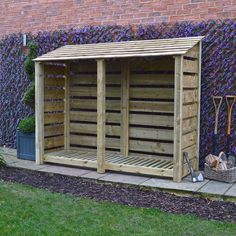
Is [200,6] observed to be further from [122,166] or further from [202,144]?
[122,166]

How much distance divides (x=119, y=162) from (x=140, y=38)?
230cm

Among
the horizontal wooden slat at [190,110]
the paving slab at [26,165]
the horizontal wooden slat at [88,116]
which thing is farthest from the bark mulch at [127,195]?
the horizontal wooden slat at [88,116]

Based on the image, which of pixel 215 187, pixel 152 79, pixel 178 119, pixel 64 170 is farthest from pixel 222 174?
pixel 64 170

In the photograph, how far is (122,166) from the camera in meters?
6.63

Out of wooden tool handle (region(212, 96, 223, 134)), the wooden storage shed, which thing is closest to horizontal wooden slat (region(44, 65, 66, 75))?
the wooden storage shed

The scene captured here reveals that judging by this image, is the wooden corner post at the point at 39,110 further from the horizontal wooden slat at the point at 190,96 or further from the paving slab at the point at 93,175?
the horizontal wooden slat at the point at 190,96

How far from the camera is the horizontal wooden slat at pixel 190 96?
20.3 feet

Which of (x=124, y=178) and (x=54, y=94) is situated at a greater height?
(x=54, y=94)

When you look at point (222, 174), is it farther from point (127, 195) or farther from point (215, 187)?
point (127, 195)

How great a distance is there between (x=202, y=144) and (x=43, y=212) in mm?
3086

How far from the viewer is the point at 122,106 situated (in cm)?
762

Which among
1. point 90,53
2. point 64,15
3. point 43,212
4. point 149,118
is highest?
point 64,15

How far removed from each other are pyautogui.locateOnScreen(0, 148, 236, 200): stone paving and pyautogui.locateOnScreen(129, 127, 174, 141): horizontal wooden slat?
1.02 meters

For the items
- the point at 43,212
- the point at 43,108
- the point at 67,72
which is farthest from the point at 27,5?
the point at 43,212
